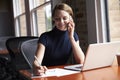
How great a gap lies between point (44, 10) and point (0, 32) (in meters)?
3.32

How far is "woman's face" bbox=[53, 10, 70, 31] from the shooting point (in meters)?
2.13

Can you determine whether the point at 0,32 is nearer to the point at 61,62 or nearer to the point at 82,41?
the point at 82,41

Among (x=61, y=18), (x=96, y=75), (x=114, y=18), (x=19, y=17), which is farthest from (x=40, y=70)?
(x=19, y=17)

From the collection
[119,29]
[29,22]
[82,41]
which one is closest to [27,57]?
[82,41]

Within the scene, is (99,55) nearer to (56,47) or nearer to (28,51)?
(56,47)

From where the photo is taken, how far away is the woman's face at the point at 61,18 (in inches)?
84.0

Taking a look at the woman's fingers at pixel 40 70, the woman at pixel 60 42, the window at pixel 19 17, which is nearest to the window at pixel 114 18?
the woman at pixel 60 42

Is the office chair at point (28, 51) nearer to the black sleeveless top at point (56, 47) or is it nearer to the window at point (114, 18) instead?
the black sleeveless top at point (56, 47)

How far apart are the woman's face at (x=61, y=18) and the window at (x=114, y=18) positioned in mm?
754

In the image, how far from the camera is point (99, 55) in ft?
5.42

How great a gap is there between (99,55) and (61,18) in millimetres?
608

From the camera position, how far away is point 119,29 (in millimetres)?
2715

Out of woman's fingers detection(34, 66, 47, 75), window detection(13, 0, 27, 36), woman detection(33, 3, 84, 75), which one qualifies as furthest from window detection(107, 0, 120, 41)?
window detection(13, 0, 27, 36)

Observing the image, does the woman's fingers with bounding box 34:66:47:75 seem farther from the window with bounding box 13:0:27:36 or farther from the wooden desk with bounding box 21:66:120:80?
the window with bounding box 13:0:27:36
